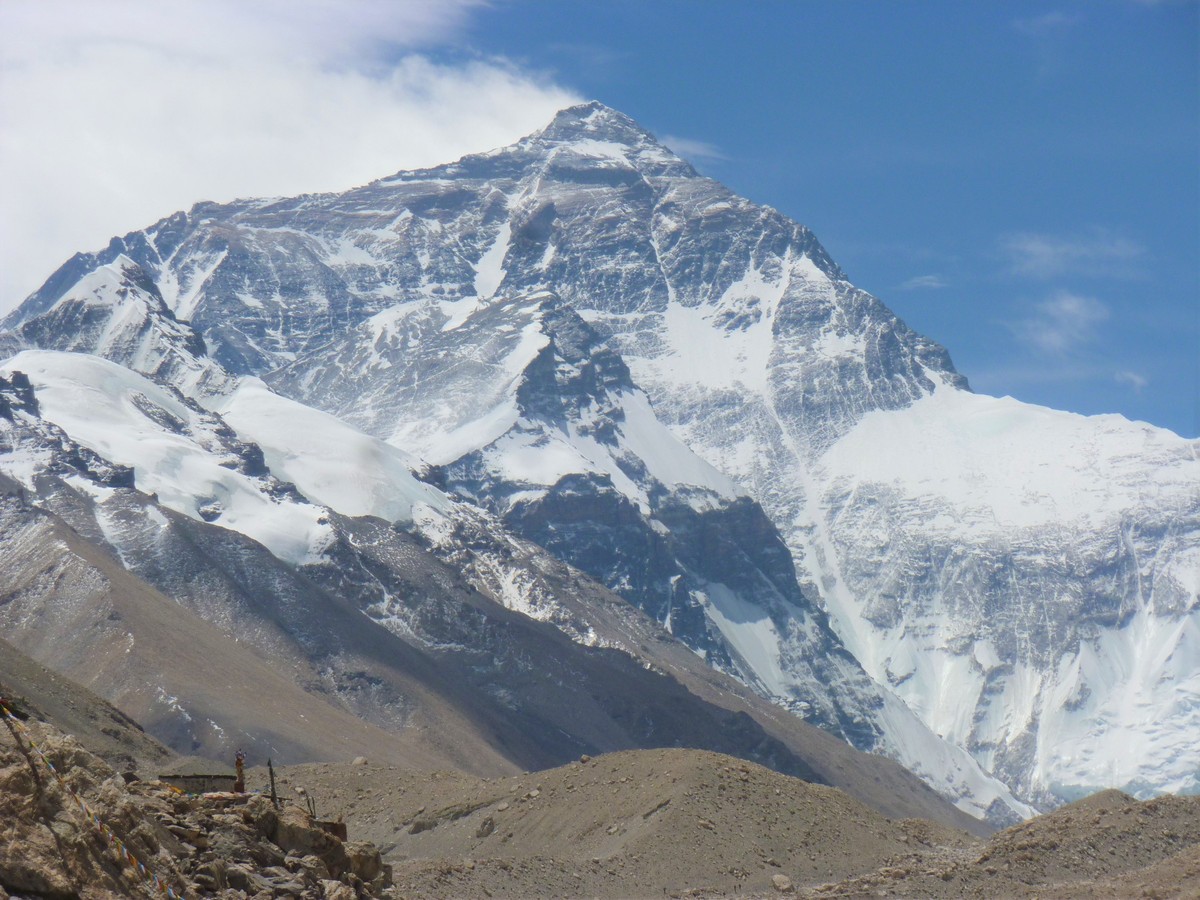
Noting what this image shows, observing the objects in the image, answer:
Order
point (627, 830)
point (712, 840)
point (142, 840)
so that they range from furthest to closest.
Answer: point (627, 830) < point (712, 840) < point (142, 840)

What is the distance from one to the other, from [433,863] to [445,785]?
64.4ft

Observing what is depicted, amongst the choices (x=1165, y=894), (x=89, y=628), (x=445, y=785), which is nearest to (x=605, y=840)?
(x=445, y=785)

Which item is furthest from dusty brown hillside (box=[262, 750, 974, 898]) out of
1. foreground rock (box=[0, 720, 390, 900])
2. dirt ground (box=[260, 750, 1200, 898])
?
Result: foreground rock (box=[0, 720, 390, 900])

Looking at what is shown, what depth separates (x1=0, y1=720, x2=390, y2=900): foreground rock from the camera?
75.7 ft

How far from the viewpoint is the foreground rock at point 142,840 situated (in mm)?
23062

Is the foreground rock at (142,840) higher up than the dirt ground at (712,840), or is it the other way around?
the dirt ground at (712,840)

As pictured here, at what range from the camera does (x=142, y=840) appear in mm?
26750

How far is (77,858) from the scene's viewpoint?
23.6 m

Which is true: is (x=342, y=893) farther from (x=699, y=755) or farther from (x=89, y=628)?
(x=89, y=628)

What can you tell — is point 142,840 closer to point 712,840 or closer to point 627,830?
point 712,840

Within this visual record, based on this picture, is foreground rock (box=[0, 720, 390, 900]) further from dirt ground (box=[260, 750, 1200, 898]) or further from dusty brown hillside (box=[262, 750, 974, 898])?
dusty brown hillside (box=[262, 750, 974, 898])

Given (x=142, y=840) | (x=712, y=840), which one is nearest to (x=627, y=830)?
(x=712, y=840)

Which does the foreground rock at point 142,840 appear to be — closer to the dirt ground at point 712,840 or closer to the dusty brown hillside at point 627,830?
the dirt ground at point 712,840

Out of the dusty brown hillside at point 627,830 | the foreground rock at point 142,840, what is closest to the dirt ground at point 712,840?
the dusty brown hillside at point 627,830
